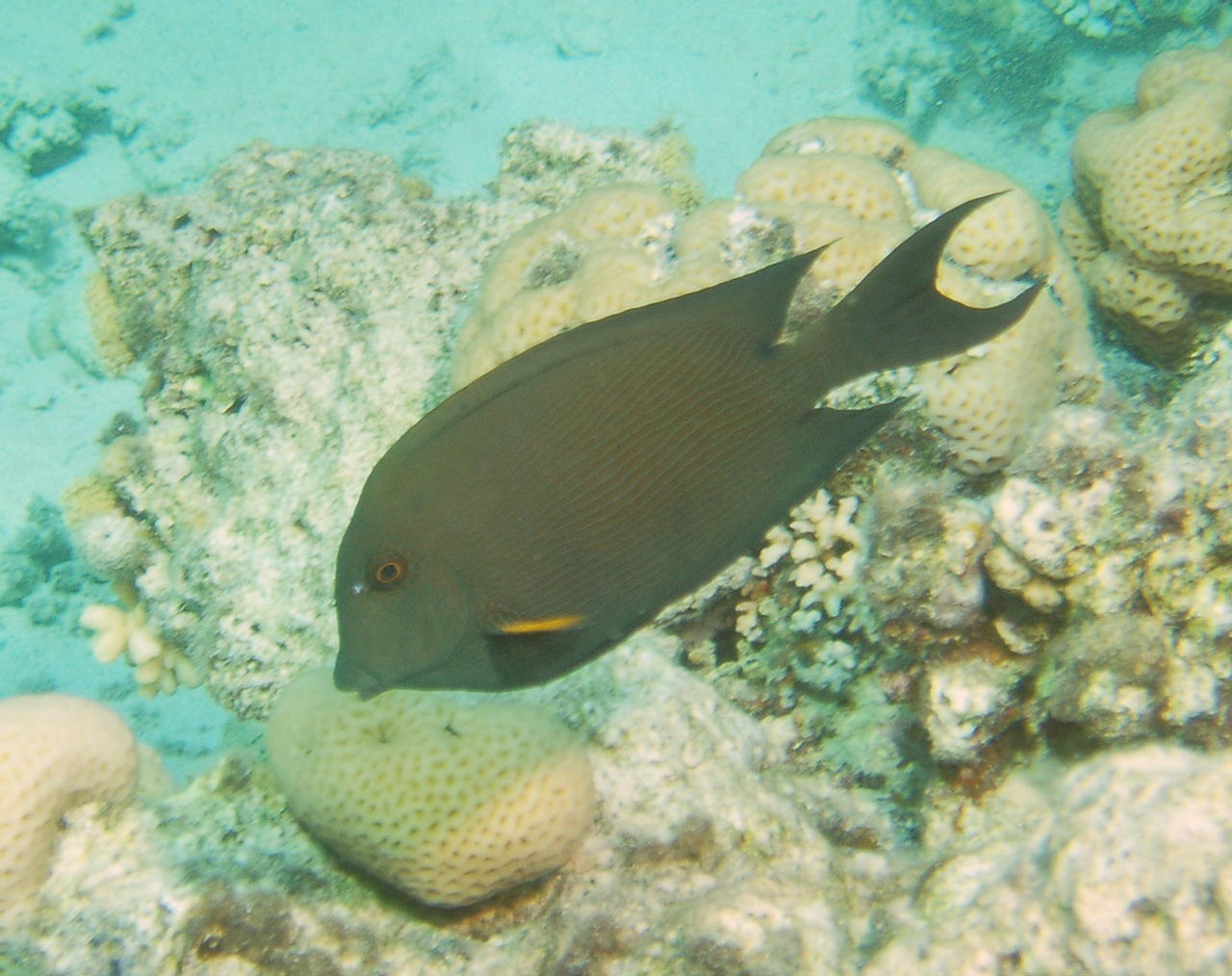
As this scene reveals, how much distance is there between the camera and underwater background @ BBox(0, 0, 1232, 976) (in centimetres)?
229

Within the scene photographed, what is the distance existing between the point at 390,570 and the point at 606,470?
0.50m

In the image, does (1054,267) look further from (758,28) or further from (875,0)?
(875,0)

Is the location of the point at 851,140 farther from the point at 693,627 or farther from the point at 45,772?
the point at 45,772

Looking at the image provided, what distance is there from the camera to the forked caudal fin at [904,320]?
5.40ft

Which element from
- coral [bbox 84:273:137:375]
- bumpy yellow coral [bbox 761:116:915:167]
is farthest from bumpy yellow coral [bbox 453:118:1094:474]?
coral [bbox 84:273:137:375]

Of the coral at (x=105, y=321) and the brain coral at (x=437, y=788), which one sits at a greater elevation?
the coral at (x=105, y=321)

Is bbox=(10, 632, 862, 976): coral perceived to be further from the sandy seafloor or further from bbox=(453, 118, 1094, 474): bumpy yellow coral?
the sandy seafloor

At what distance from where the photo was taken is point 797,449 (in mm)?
1789

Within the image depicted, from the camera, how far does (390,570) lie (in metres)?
1.74

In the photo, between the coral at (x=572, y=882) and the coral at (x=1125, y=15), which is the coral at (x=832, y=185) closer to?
the coral at (x=572, y=882)

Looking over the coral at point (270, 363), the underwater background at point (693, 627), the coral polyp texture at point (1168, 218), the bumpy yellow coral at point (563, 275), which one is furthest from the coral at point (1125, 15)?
the bumpy yellow coral at point (563, 275)

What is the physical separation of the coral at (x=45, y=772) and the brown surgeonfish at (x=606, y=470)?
1.64 m

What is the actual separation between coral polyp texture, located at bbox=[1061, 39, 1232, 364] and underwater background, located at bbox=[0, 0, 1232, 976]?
0.02 metres

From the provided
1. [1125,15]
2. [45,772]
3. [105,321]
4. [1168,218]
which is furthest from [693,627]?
[1125,15]
